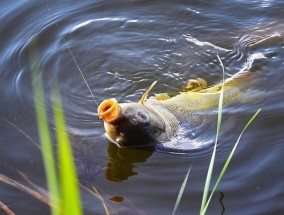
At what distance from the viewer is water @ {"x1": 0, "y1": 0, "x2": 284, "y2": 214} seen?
3.48 meters

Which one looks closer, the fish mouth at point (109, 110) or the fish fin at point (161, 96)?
the fish mouth at point (109, 110)

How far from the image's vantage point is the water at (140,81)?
11.4ft

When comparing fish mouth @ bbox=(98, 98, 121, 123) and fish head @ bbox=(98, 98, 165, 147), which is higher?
fish mouth @ bbox=(98, 98, 121, 123)

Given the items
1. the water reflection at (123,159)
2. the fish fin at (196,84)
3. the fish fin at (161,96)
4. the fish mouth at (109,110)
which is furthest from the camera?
the fish fin at (196,84)

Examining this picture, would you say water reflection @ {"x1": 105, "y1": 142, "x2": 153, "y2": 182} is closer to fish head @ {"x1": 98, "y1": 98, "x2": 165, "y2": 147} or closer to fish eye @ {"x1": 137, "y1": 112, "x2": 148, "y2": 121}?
fish head @ {"x1": 98, "y1": 98, "x2": 165, "y2": 147}

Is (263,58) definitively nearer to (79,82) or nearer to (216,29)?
(216,29)

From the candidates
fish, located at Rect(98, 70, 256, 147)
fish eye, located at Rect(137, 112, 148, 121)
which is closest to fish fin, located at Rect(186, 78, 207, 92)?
fish, located at Rect(98, 70, 256, 147)

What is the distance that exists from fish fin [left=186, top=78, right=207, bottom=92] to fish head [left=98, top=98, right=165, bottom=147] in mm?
873

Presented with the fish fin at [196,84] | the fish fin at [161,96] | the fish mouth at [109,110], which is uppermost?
the fish mouth at [109,110]

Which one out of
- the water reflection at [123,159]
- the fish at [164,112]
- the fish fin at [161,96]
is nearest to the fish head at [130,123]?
the fish at [164,112]

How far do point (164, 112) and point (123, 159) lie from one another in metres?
0.44

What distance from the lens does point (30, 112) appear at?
4.30 meters

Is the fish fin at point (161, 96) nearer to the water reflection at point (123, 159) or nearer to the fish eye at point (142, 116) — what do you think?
the water reflection at point (123, 159)

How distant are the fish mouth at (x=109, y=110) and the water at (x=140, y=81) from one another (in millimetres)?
530
